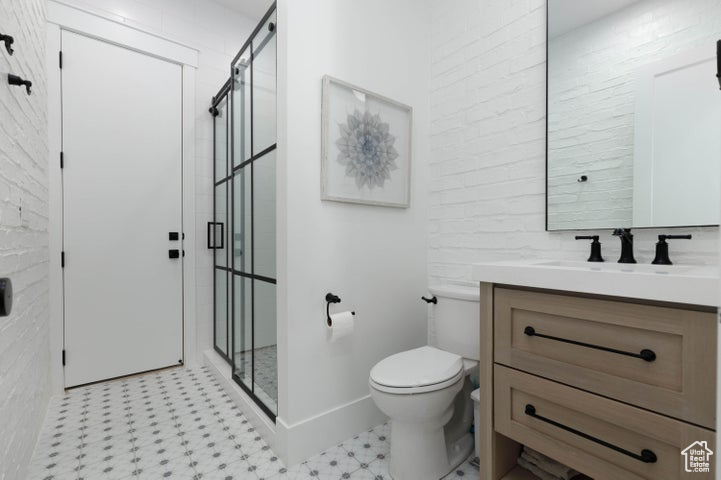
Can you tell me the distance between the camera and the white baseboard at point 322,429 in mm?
1563

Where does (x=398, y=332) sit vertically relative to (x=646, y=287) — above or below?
below

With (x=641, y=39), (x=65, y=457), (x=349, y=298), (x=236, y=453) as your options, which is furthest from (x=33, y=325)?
(x=641, y=39)

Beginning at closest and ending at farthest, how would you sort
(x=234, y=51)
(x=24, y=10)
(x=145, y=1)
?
1. (x=24, y=10)
2. (x=145, y=1)
3. (x=234, y=51)

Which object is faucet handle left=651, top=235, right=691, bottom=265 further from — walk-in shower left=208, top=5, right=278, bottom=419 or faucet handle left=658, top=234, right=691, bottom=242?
walk-in shower left=208, top=5, right=278, bottom=419

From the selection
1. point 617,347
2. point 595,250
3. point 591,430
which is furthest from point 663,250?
point 591,430

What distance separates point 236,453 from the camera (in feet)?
5.38

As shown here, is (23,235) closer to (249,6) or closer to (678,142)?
(249,6)

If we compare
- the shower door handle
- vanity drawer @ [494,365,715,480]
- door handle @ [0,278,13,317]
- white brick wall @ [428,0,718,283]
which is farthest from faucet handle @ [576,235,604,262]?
the shower door handle

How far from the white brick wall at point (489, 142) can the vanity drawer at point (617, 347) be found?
55cm

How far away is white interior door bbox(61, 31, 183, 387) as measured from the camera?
7.61ft

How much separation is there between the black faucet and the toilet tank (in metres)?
0.59

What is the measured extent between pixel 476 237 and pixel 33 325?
234 cm

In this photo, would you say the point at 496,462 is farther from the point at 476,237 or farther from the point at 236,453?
the point at 236,453

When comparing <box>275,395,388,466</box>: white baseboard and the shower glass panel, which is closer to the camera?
<box>275,395,388,466</box>: white baseboard
